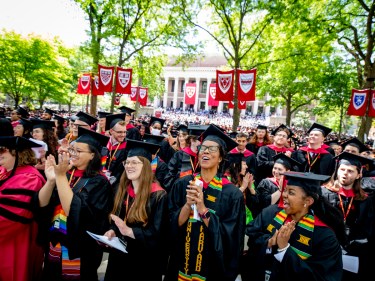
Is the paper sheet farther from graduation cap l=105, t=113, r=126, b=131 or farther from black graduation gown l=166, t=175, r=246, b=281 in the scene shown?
graduation cap l=105, t=113, r=126, b=131

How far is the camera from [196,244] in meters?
2.62

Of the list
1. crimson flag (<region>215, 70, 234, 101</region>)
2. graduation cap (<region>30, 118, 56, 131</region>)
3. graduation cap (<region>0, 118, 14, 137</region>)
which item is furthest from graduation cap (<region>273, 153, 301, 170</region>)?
crimson flag (<region>215, 70, 234, 101</region>)

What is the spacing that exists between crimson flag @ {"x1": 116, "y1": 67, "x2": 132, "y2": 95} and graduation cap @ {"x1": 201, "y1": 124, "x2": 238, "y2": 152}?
1027 centimetres

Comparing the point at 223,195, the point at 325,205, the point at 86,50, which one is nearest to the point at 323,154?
the point at 325,205

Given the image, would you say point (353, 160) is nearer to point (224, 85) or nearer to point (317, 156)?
point (317, 156)

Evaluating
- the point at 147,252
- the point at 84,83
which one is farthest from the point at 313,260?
the point at 84,83

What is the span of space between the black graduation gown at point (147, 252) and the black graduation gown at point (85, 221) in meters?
0.19

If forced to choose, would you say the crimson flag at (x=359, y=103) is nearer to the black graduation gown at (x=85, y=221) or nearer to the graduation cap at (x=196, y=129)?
the graduation cap at (x=196, y=129)

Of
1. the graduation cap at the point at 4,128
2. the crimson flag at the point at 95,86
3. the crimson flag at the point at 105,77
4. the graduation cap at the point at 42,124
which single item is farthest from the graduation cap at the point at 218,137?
the crimson flag at the point at 95,86

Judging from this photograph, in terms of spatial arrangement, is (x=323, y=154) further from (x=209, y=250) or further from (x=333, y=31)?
(x=333, y=31)

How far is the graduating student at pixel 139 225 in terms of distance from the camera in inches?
105

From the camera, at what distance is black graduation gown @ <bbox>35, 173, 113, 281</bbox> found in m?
2.67

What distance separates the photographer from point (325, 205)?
254 cm

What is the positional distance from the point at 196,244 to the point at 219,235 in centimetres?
30
